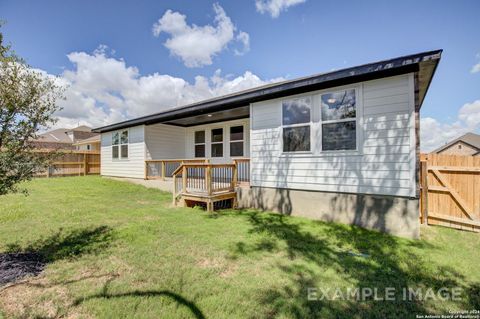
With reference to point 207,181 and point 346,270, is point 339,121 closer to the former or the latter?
point 346,270

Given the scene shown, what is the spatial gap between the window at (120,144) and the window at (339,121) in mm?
11048

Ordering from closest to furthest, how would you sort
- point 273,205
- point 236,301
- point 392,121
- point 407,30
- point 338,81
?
point 236,301 → point 392,121 → point 338,81 → point 273,205 → point 407,30

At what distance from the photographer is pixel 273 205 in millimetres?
6605

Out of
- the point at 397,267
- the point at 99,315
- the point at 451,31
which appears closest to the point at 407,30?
the point at 451,31

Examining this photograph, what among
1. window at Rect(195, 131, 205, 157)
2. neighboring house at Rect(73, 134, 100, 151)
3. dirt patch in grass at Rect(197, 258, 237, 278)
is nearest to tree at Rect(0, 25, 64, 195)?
dirt patch in grass at Rect(197, 258, 237, 278)

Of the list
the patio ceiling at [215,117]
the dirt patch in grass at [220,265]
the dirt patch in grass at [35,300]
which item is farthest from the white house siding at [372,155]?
the dirt patch in grass at [35,300]

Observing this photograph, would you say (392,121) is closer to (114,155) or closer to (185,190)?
(185,190)

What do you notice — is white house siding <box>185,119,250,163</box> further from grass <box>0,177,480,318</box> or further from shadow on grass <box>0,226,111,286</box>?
shadow on grass <box>0,226,111,286</box>

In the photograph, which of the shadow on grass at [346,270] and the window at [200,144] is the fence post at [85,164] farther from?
the shadow on grass at [346,270]

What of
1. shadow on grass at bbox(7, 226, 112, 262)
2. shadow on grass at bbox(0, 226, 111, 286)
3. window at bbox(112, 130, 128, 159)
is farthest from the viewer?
window at bbox(112, 130, 128, 159)

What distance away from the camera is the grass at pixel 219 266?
91.6 inches

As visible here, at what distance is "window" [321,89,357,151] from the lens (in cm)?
531

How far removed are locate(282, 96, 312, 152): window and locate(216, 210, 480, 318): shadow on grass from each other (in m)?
2.22

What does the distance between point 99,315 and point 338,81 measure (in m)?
6.13
